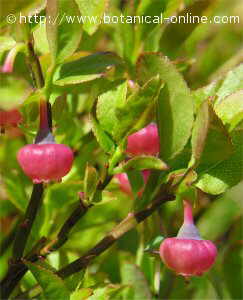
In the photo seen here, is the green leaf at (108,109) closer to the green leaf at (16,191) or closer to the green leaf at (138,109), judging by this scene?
the green leaf at (138,109)

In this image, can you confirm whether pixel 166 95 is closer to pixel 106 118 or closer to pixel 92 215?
pixel 106 118

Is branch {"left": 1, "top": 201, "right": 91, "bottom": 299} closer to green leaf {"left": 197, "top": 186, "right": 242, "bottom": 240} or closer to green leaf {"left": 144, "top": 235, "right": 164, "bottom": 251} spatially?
green leaf {"left": 144, "top": 235, "right": 164, "bottom": 251}

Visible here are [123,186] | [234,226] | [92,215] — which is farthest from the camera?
[234,226]

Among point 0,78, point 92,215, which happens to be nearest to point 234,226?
point 92,215

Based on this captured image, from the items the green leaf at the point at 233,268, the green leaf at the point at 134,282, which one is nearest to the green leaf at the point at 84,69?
the green leaf at the point at 134,282

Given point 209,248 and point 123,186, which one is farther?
point 123,186

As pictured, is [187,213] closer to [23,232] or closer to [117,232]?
[117,232]
